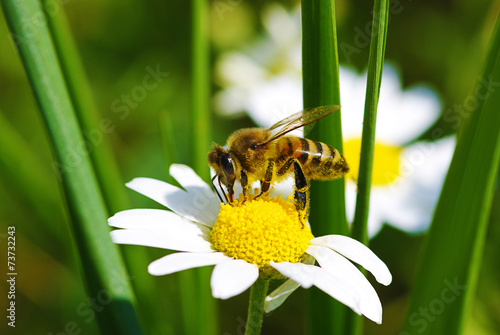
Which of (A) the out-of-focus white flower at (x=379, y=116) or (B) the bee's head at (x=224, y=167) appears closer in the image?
(B) the bee's head at (x=224, y=167)

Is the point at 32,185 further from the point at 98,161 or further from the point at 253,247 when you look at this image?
the point at 253,247

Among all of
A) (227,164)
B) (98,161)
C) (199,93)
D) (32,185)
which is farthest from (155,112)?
(227,164)

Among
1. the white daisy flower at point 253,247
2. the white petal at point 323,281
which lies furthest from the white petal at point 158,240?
the white petal at point 323,281

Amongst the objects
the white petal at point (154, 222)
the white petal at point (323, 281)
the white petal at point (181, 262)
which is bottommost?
the white petal at point (323, 281)

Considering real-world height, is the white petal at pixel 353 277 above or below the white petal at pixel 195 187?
below

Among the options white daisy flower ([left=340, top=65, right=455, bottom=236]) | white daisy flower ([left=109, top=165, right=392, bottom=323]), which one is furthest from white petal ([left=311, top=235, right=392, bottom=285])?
white daisy flower ([left=340, top=65, right=455, bottom=236])

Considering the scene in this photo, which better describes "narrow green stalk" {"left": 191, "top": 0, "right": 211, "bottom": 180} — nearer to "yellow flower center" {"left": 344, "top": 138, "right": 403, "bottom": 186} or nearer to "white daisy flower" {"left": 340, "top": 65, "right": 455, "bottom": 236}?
"white daisy flower" {"left": 340, "top": 65, "right": 455, "bottom": 236}

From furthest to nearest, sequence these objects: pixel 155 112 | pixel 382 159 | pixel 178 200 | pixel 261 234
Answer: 1. pixel 155 112
2. pixel 382 159
3. pixel 178 200
4. pixel 261 234

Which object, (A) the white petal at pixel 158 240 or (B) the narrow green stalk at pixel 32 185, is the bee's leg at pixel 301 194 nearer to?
(A) the white petal at pixel 158 240

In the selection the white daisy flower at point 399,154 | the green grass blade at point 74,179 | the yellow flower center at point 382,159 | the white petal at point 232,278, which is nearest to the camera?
the white petal at point 232,278
